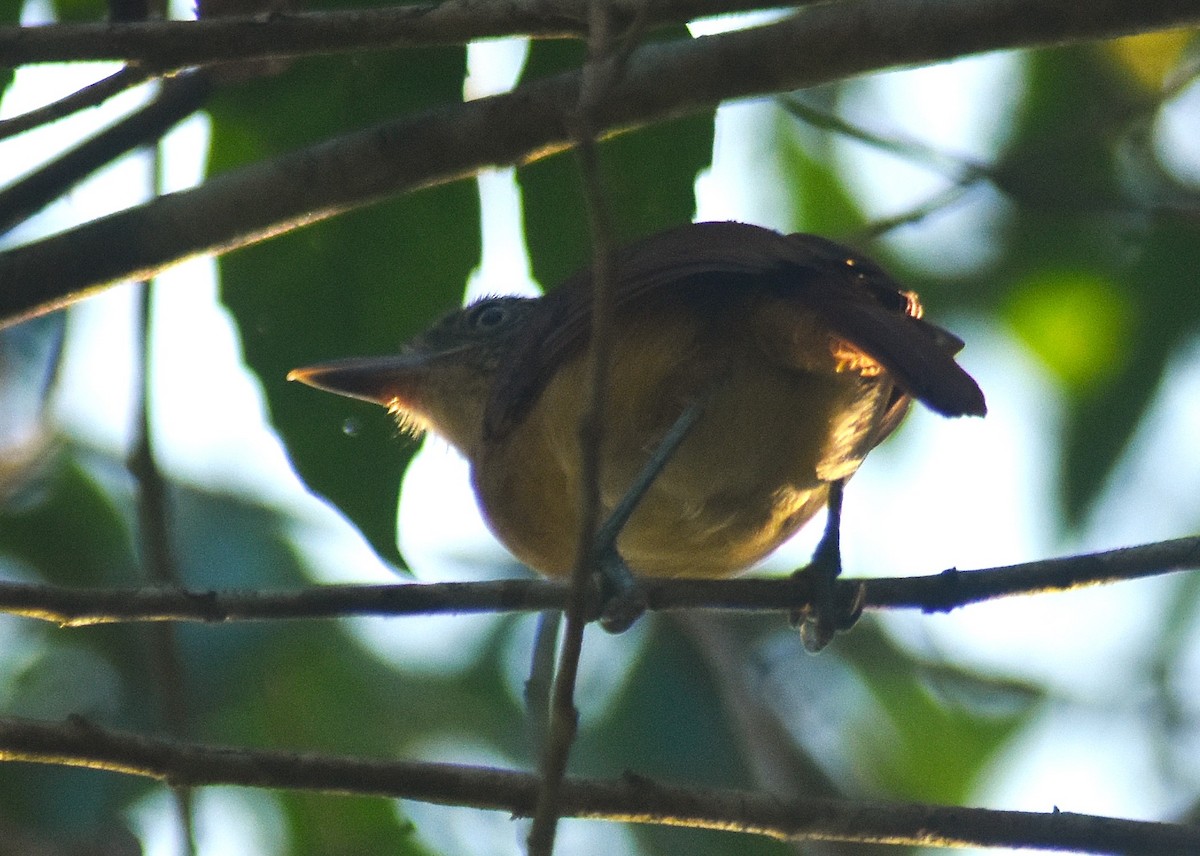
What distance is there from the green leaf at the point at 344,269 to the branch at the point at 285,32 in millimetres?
588

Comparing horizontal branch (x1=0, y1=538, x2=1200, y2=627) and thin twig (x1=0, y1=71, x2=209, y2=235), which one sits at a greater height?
thin twig (x1=0, y1=71, x2=209, y2=235)

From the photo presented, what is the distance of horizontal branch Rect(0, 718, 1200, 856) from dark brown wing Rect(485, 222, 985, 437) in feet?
2.48

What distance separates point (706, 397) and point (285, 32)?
1.37 metres

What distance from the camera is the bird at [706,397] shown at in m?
3.44

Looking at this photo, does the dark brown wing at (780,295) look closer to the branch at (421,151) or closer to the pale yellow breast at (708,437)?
the pale yellow breast at (708,437)

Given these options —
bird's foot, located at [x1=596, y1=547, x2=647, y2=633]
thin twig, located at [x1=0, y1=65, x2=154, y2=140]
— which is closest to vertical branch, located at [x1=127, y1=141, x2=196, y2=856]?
thin twig, located at [x1=0, y1=65, x2=154, y2=140]

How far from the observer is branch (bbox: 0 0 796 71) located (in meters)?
2.71

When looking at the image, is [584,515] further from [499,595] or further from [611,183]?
[611,183]

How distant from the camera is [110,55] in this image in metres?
2.75

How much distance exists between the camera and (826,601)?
3541 mm

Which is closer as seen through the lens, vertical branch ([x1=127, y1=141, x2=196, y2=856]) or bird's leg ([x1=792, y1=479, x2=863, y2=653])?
bird's leg ([x1=792, y1=479, x2=863, y2=653])

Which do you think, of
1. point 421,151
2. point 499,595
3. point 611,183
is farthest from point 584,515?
point 611,183

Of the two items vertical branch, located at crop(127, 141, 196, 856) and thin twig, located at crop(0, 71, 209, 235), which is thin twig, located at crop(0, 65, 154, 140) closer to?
thin twig, located at crop(0, 71, 209, 235)

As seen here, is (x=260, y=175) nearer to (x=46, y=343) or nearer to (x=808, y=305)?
(x=808, y=305)
